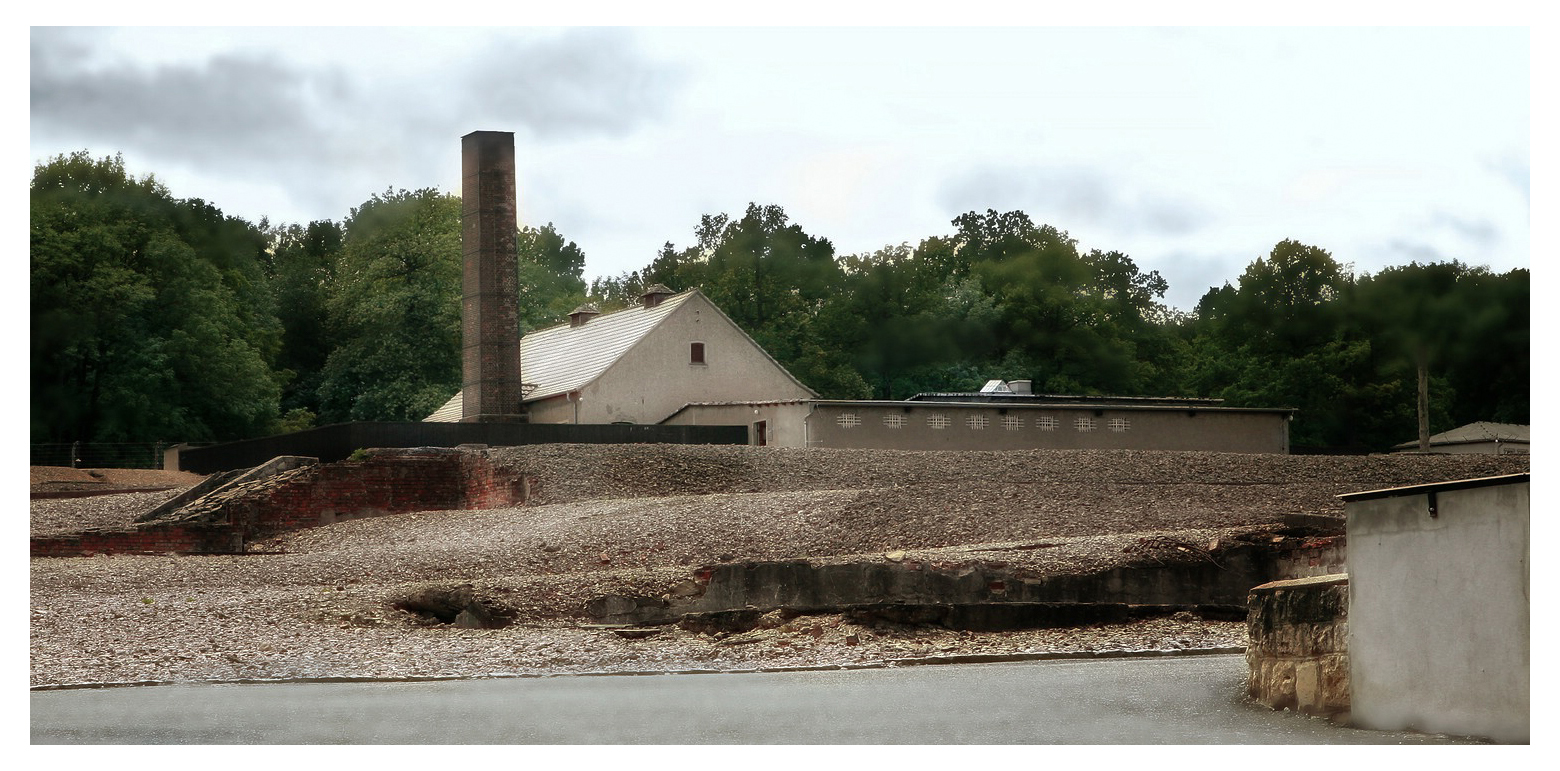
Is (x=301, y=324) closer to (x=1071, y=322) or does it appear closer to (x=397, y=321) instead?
(x=397, y=321)

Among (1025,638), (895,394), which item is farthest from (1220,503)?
(895,394)

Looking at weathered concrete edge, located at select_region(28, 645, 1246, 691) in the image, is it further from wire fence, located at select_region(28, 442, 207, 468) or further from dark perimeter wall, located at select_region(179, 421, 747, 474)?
wire fence, located at select_region(28, 442, 207, 468)

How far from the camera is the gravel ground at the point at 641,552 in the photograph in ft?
41.8

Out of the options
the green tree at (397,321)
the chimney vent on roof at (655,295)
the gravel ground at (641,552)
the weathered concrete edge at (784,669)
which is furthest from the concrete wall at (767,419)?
the weathered concrete edge at (784,669)

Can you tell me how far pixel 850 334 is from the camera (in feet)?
165

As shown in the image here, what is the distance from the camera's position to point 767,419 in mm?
31562

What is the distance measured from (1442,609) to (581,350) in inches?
1252

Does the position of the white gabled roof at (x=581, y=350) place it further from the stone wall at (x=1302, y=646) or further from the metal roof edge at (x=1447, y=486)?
the metal roof edge at (x=1447, y=486)

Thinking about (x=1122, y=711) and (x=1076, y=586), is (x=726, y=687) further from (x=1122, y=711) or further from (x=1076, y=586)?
(x=1076, y=586)

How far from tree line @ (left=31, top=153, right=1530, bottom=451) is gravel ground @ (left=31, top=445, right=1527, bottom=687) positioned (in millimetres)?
2989

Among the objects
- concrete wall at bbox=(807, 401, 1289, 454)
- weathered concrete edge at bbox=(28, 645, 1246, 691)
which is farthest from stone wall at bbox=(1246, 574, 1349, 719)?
concrete wall at bbox=(807, 401, 1289, 454)

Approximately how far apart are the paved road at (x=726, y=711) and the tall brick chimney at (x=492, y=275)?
20.4m

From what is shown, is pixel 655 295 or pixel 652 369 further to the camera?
pixel 655 295

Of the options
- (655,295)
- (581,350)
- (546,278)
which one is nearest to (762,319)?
(546,278)
